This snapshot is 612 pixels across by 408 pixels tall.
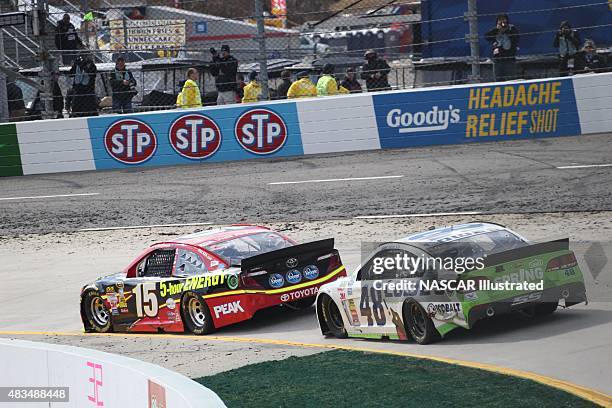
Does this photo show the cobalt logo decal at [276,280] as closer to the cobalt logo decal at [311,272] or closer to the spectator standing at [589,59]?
the cobalt logo decal at [311,272]

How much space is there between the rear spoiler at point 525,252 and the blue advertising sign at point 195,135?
37.3 ft

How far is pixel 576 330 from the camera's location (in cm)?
1021

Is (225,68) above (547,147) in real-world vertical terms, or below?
above

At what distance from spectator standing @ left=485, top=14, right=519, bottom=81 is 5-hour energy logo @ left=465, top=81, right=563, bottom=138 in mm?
966

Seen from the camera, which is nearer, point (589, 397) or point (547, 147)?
point (589, 397)

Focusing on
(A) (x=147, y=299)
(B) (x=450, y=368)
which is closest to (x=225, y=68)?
(A) (x=147, y=299)

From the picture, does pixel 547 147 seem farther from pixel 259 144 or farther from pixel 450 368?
pixel 450 368

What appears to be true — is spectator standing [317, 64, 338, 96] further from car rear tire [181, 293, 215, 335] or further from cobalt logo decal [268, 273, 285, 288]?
cobalt logo decal [268, 273, 285, 288]

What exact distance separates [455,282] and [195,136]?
12.6m

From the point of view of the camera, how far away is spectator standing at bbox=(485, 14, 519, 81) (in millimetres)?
21172

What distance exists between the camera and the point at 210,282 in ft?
39.9

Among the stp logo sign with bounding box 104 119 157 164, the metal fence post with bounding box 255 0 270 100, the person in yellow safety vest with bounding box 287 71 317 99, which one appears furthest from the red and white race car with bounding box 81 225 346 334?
the person in yellow safety vest with bounding box 287 71 317 99

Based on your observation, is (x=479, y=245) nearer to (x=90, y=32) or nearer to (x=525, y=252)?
(x=525, y=252)

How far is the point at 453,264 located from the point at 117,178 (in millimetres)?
A: 12727
